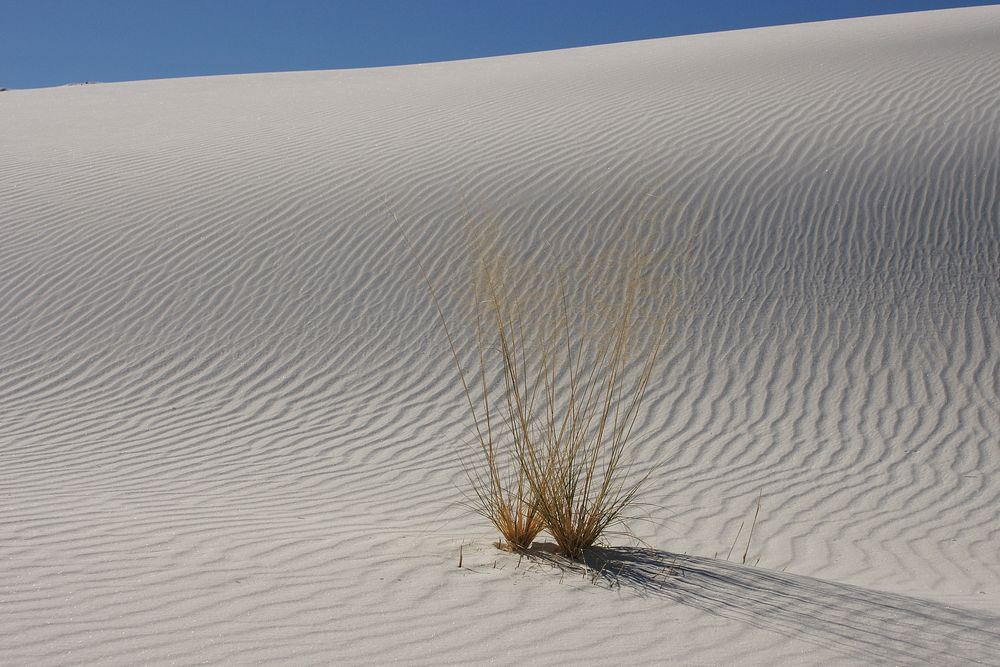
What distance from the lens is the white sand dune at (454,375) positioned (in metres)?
3.68

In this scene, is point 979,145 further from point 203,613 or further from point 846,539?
point 203,613

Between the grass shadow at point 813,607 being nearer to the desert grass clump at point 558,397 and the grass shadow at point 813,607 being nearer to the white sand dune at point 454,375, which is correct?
the white sand dune at point 454,375

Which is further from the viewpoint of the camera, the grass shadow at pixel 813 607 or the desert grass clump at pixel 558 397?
the desert grass clump at pixel 558 397

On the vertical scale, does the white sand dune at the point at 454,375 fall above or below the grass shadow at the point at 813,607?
above

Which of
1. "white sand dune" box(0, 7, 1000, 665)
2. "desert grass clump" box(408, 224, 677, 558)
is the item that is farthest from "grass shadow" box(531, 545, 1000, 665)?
"desert grass clump" box(408, 224, 677, 558)

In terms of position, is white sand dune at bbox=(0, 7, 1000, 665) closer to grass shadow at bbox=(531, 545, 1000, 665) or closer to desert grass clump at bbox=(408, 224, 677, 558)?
grass shadow at bbox=(531, 545, 1000, 665)

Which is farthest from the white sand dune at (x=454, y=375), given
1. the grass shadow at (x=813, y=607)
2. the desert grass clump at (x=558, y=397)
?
the desert grass clump at (x=558, y=397)

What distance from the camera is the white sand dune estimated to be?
368cm

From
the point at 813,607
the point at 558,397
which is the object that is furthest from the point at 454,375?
the point at 813,607

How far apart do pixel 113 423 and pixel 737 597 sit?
20.3 ft

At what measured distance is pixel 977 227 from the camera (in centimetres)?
1117

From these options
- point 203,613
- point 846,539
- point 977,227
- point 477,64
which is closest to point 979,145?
point 977,227

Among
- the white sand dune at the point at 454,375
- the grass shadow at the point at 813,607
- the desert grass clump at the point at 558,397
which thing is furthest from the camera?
the desert grass clump at the point at 558,397

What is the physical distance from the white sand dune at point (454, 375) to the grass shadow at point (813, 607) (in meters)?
0.02
